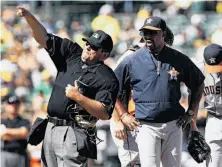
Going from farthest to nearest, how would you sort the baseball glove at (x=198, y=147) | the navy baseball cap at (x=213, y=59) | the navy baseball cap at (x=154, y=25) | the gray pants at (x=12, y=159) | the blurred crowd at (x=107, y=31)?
the blurred crowd at (x=107, y=31) → the gray pants at (x=12, y=159) → the navy baseball cap at (x=213, y=59) → the baseball glove at (x=198, y=147) → the navy baseball cap at (x=154, y=25)

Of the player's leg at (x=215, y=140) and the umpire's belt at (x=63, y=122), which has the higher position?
the umpire's belt at (x=63, y=122)

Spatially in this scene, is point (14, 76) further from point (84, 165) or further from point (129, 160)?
point (84, 165)

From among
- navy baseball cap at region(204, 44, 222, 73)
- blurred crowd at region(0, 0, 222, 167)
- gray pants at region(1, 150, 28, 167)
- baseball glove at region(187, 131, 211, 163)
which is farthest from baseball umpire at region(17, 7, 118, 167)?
blurred crowd at region(0, 0, 222, 167)

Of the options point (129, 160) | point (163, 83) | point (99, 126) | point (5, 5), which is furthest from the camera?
point (5, 5)

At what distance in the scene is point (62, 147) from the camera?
21.1ft

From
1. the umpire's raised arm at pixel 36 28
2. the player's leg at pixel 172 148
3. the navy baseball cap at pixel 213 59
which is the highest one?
the umpire's raised arm at pixel 36 28

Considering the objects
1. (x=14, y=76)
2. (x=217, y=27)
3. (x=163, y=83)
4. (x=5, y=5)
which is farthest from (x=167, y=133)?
(x=5, y=5)

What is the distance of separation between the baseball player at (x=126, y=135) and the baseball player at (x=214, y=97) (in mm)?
901

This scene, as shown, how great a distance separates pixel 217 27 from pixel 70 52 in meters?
7.95

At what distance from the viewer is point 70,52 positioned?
260 inches


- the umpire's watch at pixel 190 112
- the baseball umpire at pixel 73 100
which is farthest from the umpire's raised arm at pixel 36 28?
the umpire's watch at pixel 190 112

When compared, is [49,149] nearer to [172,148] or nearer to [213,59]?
[172,148]

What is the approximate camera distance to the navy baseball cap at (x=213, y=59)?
793 cm

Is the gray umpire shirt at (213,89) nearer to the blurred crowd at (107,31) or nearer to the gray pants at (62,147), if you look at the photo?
the gray pants at (62,147)
